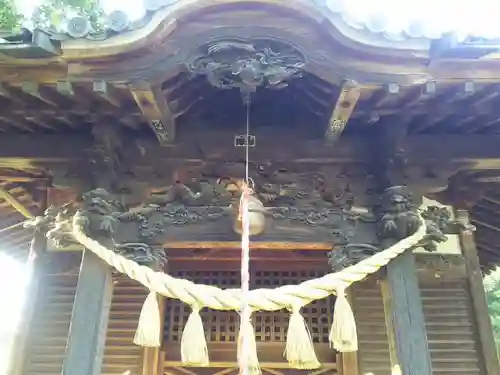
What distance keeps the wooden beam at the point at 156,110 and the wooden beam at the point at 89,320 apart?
1088 millimetres

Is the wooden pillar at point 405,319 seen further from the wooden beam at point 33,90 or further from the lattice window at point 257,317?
the wooden beam at point 33,90

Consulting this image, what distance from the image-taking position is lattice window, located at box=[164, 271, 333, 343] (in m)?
6.44

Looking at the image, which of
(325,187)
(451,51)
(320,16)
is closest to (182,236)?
(325,187)

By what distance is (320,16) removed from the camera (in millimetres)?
4176

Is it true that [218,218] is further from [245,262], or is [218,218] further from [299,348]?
[299,348]

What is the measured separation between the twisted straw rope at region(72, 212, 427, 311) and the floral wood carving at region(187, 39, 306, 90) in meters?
1.42

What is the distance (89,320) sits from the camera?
4.10 meters

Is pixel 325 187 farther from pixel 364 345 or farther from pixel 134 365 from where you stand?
pixel 134 365

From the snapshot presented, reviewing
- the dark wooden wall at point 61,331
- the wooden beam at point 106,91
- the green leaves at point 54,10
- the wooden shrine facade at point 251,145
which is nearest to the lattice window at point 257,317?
the dark wooden wall at point 61,331

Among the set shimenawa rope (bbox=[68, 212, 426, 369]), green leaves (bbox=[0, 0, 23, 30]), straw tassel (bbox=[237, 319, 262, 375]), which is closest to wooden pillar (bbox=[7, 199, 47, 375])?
shimenawa rope (bbox=[68, 212, 426, 369])

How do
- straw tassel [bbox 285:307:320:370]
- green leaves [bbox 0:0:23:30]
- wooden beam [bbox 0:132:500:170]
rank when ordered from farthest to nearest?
1. green leaves [bbox 0:0:23:30]
2. wooden beam [bbox 0:132:500:170]
3. straw tassel [bbox 285:307:320:370]

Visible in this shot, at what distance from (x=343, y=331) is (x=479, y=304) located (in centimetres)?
254

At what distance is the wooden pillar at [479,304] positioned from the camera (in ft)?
18.4

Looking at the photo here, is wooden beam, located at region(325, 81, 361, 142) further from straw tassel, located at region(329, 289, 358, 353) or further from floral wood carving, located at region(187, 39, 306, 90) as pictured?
straw tassel, located at region(329, 289, 358, 353)
